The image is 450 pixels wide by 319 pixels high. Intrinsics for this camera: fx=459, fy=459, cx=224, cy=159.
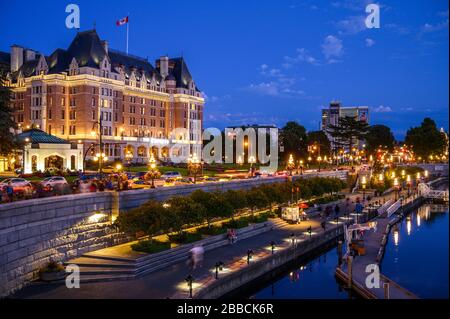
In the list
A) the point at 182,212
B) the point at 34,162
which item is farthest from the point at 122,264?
the point at 34,162

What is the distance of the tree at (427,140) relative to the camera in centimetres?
13438

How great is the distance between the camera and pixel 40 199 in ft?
81.4

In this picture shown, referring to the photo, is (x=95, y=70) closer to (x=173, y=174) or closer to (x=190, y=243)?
(x=173, y=174)

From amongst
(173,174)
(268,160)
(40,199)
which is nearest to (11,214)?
(40,199)

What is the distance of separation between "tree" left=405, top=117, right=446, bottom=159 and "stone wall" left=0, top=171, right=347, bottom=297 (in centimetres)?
11912

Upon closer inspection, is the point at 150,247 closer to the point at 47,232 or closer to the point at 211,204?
the point at 47,232

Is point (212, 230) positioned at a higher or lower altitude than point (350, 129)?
lower

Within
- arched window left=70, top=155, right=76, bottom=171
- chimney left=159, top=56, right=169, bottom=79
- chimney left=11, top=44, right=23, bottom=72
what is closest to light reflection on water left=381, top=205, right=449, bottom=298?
arched window left=70, top=155, right=76, bottom=171

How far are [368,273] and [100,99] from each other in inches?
2645

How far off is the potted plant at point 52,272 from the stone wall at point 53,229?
0.58 metres

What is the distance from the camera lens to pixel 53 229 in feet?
84.8

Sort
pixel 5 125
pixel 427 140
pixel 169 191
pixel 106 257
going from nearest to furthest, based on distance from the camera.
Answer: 1. pixel 106 257
2. pixel 5 125
3. pixel 169 191
4. pixel 427 140

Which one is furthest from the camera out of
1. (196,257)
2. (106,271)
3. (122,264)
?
(196,257)

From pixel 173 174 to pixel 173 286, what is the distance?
106 ft
